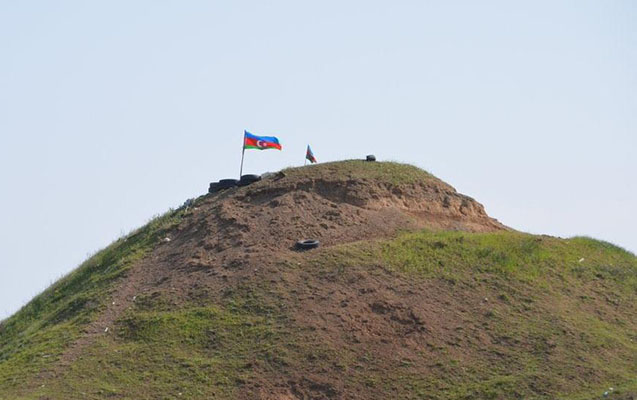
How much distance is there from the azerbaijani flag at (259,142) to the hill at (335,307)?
861 millimetres

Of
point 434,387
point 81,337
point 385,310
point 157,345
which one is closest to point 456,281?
point 385,310

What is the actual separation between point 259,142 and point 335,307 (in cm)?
719

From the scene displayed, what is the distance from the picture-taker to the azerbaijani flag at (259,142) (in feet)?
101

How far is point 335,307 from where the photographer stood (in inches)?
993

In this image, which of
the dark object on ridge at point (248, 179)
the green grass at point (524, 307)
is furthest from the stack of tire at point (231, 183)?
Result: the green grass at point (524, 307)

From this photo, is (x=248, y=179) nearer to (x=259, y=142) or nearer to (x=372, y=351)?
(x=259, y=142)

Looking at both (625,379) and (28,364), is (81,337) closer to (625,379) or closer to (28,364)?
(28,364)

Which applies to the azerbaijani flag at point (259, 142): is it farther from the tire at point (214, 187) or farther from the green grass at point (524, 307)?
the green grass at point (524, 307)

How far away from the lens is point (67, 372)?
23750 mm

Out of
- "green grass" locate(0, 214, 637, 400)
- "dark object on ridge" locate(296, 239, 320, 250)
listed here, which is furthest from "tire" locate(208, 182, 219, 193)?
"dark object on ridge" locate(296, 239, 320, 250)

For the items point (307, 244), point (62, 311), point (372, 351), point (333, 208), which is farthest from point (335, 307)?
point (62, 311)

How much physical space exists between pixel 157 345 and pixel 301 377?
3.60 m

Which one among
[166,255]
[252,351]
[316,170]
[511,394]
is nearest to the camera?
[511,394]

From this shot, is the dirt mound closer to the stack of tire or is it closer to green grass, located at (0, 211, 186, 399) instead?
the stack of tire
